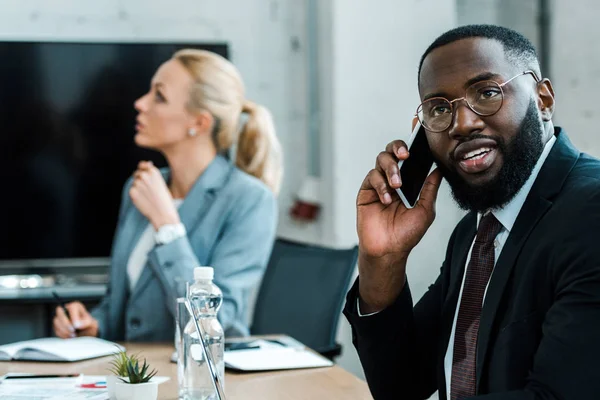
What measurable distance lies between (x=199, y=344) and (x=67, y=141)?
2248 mm

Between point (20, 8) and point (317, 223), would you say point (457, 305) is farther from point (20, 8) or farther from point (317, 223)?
point (20, 8)

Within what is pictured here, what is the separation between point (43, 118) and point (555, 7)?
81.4 inches

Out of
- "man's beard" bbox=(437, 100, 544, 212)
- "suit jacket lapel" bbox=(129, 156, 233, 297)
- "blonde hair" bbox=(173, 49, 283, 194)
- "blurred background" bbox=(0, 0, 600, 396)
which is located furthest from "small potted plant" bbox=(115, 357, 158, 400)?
"blurred background" bbox=(0, 0, 600, 396)

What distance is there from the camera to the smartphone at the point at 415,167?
4.87ft

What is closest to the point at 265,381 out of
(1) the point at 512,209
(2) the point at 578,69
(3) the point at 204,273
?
(3) the point at 204,273

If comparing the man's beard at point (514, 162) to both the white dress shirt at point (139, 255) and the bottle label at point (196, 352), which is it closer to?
the bottle label at point (196, 352)

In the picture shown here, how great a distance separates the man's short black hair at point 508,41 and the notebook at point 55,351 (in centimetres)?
102

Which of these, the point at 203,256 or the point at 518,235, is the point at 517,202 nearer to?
the point at 518,235

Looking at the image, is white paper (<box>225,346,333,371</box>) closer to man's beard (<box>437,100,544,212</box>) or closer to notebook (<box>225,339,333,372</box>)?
notebook (<box>225,339,333,372</box>)

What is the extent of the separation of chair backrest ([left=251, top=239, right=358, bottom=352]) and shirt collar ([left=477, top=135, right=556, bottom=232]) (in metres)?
1.01

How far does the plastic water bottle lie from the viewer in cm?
151

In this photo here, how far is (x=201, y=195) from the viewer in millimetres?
2355

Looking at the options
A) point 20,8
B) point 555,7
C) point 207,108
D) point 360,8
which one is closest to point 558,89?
point 555,7

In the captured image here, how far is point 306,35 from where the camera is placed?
391cm
